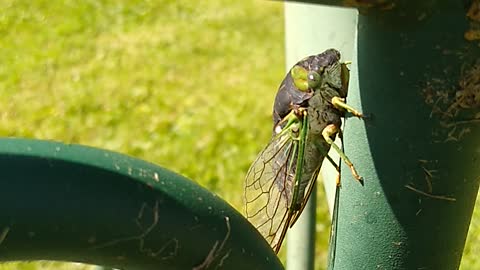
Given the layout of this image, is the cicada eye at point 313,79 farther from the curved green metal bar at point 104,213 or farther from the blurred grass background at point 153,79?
the blurred grass background at point 153,79

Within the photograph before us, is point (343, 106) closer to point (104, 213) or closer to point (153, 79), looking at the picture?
point (104, 213)

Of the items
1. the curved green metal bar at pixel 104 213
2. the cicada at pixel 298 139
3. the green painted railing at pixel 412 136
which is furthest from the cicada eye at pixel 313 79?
the curved green metal bar at pixel 104 213

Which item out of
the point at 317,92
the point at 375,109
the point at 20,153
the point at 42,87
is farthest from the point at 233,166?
the point at 20,153

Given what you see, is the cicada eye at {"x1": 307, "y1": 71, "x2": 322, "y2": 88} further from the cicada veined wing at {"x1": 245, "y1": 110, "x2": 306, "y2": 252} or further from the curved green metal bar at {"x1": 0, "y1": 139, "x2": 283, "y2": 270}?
the curved green metal bar at {"x1": 0, "y1": 139, "x2": 283, "y2": 270}

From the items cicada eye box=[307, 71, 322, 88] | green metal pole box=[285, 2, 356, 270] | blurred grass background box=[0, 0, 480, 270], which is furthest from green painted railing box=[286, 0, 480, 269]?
blurred grass background box=[0, 0, 480, 270]

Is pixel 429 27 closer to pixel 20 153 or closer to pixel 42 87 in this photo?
pixel 20 153

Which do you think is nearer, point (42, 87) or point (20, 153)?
point (20, 153)
